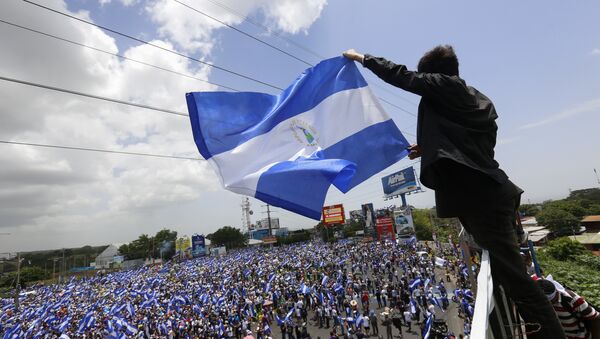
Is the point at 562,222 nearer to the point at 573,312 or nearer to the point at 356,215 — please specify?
the point at 356,215

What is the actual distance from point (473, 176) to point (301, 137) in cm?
292

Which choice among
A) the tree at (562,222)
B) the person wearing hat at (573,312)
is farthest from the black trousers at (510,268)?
the tree at (562,222)

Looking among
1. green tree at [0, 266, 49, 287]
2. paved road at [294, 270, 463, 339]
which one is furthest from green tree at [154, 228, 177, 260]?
paved road at [294, 270, 463, 339]

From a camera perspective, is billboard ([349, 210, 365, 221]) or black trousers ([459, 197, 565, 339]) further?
billboard ([349, 210, 365, 221])

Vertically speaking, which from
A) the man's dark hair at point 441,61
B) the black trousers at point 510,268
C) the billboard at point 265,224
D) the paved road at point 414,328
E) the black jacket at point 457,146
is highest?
the billboard at point 265,224

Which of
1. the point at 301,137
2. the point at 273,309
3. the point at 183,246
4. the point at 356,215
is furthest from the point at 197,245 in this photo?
the point at 301,137

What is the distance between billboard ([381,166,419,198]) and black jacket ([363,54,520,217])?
178 feet

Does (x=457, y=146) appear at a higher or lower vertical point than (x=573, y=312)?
higher

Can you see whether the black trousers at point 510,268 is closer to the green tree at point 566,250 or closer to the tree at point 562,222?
the green tree at point 566,250

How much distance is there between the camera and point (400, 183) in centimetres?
5597

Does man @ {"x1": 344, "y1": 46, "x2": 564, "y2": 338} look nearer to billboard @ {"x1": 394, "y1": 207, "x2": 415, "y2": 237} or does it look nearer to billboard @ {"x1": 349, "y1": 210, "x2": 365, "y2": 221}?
billboard @ {"x1": 394, "y1": 207, "x2": 415, "y2": 237}

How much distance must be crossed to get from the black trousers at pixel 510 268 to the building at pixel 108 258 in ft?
284

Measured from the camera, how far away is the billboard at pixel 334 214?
5788cm

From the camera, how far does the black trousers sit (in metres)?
1.83
